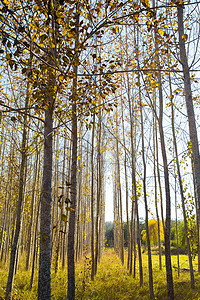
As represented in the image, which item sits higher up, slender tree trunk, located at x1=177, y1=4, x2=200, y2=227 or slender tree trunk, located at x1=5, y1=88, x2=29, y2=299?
slender tree trunk, located at x1=177, y1=4, x2=200, y2=227

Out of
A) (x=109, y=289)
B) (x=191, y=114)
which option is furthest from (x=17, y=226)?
(x=191, y=114)

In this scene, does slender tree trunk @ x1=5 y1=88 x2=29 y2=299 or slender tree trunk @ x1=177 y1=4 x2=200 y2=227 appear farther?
slender tree trunk @ x1=5 y1=88 x2=29 y2=299

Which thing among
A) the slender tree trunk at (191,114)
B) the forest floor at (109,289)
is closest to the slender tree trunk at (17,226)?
the forest floor at (109,289)

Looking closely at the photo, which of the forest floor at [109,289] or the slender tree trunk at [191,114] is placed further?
the forest floor at [109,289]

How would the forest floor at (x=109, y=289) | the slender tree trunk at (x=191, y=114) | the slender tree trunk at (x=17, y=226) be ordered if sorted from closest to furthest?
the slender tree trunk at (x=191, y=114) < the slender tree trunk at (x=17, y=226) < the forest floor at (x=109, y=289)

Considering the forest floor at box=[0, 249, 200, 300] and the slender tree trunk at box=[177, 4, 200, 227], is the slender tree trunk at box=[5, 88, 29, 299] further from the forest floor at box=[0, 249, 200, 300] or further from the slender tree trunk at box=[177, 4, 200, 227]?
the slender tree trunk at box=[177, 4, 200, 227]

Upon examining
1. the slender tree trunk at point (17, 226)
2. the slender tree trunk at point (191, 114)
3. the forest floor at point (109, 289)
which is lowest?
the forest floor at point (109, 289)

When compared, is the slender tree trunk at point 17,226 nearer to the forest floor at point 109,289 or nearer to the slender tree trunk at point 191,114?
the forest floor at point 109,289

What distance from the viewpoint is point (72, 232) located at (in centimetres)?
448

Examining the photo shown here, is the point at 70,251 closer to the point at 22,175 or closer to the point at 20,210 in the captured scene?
the point at 20,210

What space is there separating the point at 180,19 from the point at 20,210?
4973 millimetres

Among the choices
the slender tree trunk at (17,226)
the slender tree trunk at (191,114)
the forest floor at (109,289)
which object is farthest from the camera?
the forest floor at (109,289)

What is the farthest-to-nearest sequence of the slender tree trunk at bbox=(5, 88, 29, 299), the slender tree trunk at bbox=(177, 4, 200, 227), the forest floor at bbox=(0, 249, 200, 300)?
the forest floor at bbox=(0, 249, 200, 300)
the slender tree trunk at bbox=(5, 88, 29, 299)
the slender tree trunk at bbox=(177, 4, 200, 227)

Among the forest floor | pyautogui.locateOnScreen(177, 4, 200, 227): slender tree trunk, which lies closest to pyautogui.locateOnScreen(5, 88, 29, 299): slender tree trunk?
the forest floor
